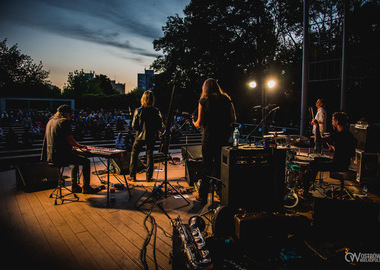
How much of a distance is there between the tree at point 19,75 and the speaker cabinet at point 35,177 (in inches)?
1504

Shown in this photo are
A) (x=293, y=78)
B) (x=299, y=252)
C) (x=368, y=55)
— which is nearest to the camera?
(x=299, y=252)

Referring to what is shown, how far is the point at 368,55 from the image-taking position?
32.0 ft

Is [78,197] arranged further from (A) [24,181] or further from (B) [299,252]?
(B) [299,252]

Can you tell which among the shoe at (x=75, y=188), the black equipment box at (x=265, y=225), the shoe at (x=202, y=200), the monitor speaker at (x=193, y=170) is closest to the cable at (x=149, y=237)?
the shoe at (x=202, y=200)

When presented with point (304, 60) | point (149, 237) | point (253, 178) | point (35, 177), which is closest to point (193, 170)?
point (253, 178)

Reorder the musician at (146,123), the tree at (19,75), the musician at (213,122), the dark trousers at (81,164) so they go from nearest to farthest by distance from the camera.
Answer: the musician at (213,122) → the dark trousers at (81,164) → the musician at (146,123) → the tree at (19,75)

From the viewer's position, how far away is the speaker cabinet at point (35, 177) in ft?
13.1

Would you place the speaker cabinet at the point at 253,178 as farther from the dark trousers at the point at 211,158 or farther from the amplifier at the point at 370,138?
the amplifier at the point at 370,138

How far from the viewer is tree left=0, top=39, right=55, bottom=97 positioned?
33878mm

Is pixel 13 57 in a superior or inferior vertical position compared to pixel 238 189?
superior

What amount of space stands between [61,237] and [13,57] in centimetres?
4349

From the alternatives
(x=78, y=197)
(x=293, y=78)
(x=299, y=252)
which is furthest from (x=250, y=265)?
(x=293, y=78)

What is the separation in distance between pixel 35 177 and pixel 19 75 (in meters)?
41.1

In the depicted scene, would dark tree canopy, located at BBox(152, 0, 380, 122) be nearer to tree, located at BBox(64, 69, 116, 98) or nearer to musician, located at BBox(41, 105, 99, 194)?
musician, located at BBox(41, 105, 99, 194)
